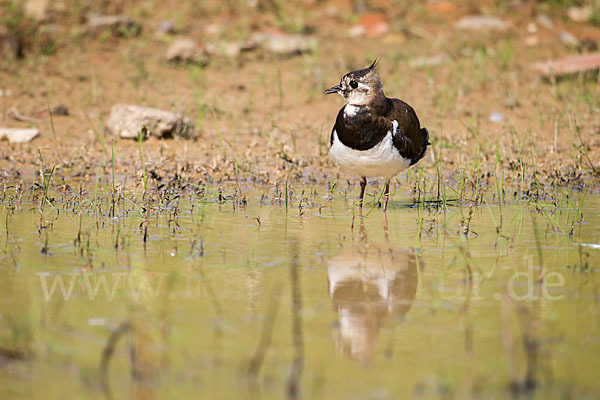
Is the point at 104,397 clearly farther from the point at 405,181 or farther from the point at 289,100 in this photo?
the point at 289,100

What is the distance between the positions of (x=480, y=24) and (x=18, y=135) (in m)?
6.84

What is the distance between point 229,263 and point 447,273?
125 centimetres

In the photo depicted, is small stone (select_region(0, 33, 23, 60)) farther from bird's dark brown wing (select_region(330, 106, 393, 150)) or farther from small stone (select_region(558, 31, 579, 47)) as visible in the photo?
small stone (select_region(558, 31, 579, 47))

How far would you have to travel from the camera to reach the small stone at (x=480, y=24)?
11.9 metres

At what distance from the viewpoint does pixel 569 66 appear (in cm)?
1052

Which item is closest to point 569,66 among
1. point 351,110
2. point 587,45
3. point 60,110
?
point 587,45

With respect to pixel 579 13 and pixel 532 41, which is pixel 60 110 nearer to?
pixel 532 41

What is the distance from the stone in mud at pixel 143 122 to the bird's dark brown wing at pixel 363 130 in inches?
113

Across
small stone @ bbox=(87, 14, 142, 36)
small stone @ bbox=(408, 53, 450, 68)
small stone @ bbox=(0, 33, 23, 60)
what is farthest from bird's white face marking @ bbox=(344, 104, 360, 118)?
small stone @ bbox=(87, 14, 142, 36)

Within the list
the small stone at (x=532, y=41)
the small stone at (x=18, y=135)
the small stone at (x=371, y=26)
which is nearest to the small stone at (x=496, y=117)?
the small stone at (x=532, y=41)

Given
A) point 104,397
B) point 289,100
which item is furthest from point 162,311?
point 289,100

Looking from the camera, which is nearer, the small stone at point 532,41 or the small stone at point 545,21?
the small stone at point 532,41

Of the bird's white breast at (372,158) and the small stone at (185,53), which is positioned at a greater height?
the small stone at (185,53)

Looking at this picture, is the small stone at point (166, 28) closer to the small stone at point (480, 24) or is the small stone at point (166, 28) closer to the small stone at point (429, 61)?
the small stone at point (429, 61)
